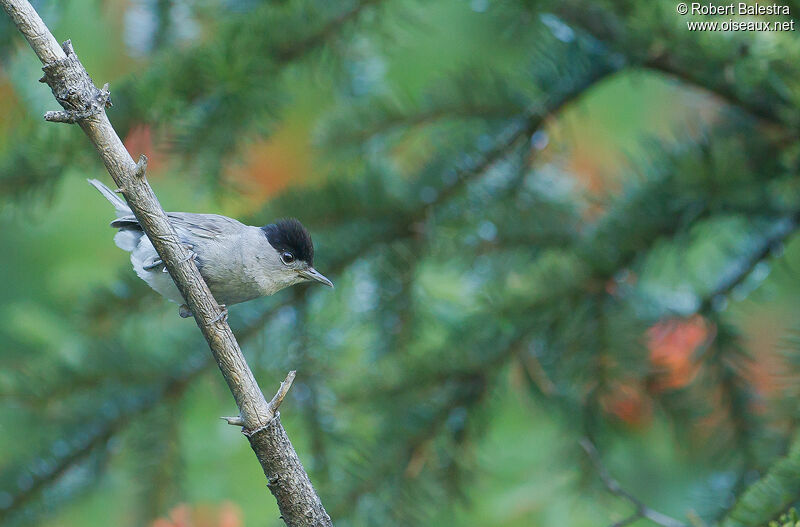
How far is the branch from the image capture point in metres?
0.96

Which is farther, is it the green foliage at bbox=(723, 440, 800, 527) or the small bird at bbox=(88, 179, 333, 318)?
the small bird at bbox=(88, 179, 333, 318)

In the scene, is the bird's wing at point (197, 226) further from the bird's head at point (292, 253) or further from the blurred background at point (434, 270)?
the blurred background at point (434, 270)

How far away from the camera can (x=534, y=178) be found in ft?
6.89

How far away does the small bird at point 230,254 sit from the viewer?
150 centimetres

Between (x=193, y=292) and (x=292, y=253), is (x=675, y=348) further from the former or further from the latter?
(x=193, y=292)

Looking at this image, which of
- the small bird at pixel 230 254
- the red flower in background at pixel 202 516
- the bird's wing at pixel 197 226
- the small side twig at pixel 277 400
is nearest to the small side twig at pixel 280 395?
the small side twig at pixel 277 400

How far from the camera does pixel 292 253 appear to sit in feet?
5.21

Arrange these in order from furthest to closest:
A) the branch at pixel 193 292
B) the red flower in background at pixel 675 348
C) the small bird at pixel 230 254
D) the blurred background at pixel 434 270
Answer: the red flower in background at pixel 675 348
the blurred background at pixel 434 270
the small bird at pixel 230 254
the branch at pixel 193 292

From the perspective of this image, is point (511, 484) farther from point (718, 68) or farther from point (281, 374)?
point (718, 68)

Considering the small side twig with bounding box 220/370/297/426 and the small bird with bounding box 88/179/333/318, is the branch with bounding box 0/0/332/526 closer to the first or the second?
the small side twig with bounding box 220/370/297/426

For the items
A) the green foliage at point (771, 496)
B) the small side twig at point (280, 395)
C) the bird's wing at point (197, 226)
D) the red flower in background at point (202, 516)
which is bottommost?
the green foliage at point (771, 496)

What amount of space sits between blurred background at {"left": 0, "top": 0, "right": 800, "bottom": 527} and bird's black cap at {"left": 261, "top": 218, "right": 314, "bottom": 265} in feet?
0.74

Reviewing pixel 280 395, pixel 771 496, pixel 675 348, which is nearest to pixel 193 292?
pixel 280 395

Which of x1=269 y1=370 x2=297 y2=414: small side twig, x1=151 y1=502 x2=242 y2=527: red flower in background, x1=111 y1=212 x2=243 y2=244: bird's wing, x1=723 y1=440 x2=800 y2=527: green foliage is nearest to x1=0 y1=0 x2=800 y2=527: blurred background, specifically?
x1=151 y1=502 x2=242 y2=527: red flower in background
